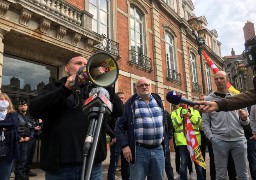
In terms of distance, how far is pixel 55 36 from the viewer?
794cm

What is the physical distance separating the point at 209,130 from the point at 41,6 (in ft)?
19.0

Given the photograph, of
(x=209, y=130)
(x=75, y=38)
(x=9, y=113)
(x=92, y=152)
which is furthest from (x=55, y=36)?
(x=92, y=152)

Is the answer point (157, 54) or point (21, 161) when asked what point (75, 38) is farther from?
point (157, 54)

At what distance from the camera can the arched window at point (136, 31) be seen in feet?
43.8

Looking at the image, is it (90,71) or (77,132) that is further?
(77,132)

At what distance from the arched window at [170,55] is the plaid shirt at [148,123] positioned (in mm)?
12449

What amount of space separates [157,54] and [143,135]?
11.5 meters

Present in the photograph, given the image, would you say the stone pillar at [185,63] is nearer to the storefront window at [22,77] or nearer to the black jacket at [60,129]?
the storefront window at [22,77]

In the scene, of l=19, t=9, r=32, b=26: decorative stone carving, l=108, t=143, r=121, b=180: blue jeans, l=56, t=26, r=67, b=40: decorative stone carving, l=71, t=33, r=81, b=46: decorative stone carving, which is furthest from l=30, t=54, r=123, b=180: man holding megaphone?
l=71, t=33, r=81, b=46: decorative stone carving

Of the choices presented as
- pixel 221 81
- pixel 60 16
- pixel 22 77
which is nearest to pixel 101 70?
pixel 221 81

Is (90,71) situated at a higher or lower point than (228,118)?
higher

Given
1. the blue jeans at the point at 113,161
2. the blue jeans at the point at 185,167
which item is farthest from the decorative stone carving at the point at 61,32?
the blue jeans at the point at 185,167

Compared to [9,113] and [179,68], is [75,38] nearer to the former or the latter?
[9,113]

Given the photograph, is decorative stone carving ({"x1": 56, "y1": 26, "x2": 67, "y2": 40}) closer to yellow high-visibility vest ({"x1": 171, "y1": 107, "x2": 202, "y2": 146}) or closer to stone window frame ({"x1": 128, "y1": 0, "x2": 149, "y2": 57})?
yellow high-visibility vest ({"x1": 171, "y1": 107, "x2": 202, "y2": 146})
